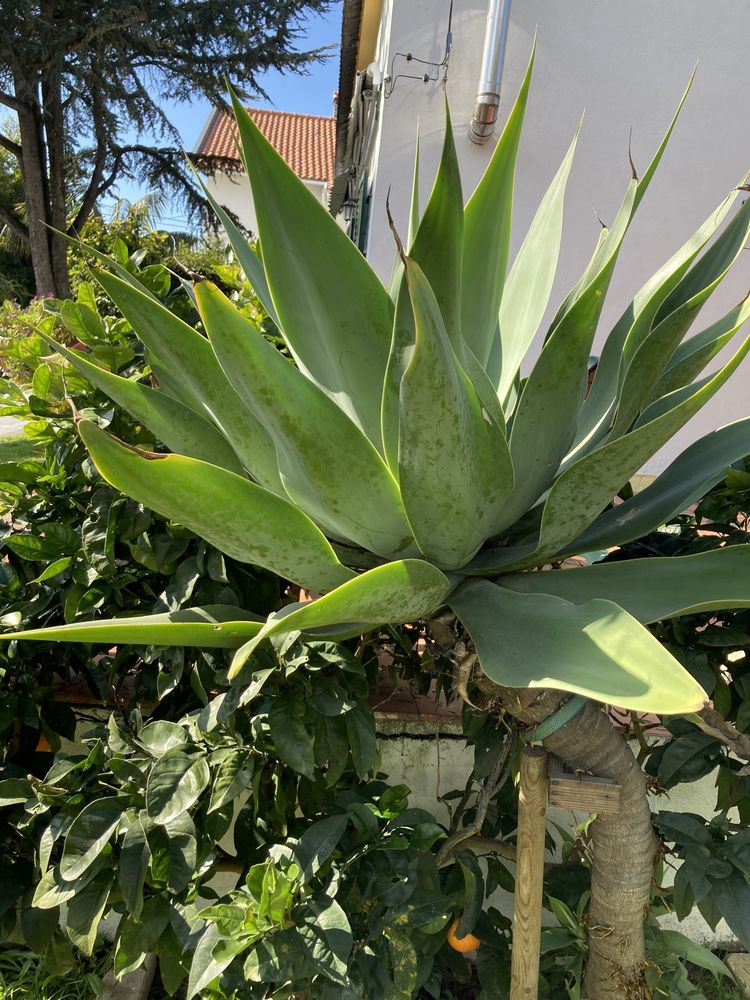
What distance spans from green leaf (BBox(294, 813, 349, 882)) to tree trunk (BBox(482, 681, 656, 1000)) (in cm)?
33

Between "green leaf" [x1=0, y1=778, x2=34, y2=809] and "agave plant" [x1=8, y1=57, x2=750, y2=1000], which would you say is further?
"green leaf" [x1=0, y1=778, x2=34, y2=809]

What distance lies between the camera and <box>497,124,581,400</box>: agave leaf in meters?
1.05

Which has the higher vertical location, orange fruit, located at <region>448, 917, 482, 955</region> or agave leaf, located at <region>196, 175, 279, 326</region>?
agave leaf, located at <region>196, 175, 279, 326</region>

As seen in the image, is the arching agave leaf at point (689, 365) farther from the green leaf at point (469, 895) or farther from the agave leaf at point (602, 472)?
the green leaf at point (469, 895)

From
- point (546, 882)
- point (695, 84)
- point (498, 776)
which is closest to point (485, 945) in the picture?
point (546, 882)

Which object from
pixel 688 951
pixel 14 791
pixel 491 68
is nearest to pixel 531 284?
pixel 14 791

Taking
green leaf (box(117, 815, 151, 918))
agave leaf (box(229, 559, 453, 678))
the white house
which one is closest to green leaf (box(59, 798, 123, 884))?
green leaf (box(117, 815, 151, 918))

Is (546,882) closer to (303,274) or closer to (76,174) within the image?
(303,274)

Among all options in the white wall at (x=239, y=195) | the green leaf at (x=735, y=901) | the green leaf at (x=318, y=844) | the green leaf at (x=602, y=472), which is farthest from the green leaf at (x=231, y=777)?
the white wall at (x=239, y=195)

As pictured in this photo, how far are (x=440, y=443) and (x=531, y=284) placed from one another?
0.49 metres

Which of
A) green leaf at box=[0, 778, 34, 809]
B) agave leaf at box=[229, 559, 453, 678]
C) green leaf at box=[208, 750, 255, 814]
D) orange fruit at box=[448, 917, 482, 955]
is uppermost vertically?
agave leaf at box=[229, 559, 453, 678]

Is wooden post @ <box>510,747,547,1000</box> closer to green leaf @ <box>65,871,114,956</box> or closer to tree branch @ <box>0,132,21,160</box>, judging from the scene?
green leaf @ <box>65,871,114,956</box>

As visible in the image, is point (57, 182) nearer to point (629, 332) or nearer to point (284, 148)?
point (284, 148)

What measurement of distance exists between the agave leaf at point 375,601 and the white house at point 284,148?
17.9 meters
